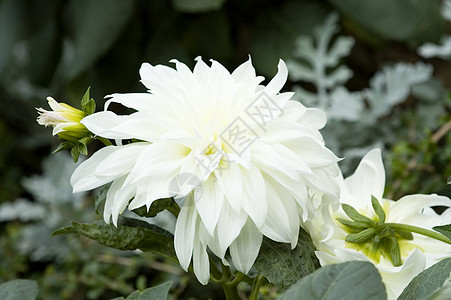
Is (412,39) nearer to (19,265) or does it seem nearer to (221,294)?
(221,294)

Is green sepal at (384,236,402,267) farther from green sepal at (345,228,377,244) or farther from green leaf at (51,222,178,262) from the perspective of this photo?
green leaf at (51,222,178,262)

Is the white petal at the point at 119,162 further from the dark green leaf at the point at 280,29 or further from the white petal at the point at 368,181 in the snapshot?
the dark green leaf at the point at 280,29

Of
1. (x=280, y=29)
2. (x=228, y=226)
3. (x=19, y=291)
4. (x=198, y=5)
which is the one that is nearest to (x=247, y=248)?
(x=228, y=226)

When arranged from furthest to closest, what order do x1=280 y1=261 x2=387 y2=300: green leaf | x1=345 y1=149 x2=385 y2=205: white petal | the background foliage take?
the background foliage
x1=345 y1=149 x2=385 y2=205: white petal
x1=280 y1=261 x2=387 y2=300: green leaf

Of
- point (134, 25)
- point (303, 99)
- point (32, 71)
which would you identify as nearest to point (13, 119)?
point (32, 71)

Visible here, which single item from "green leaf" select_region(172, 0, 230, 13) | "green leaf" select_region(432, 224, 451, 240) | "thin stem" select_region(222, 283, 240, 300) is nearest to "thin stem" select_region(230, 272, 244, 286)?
"thin stem" select_region(222, 283, 240, 300)
